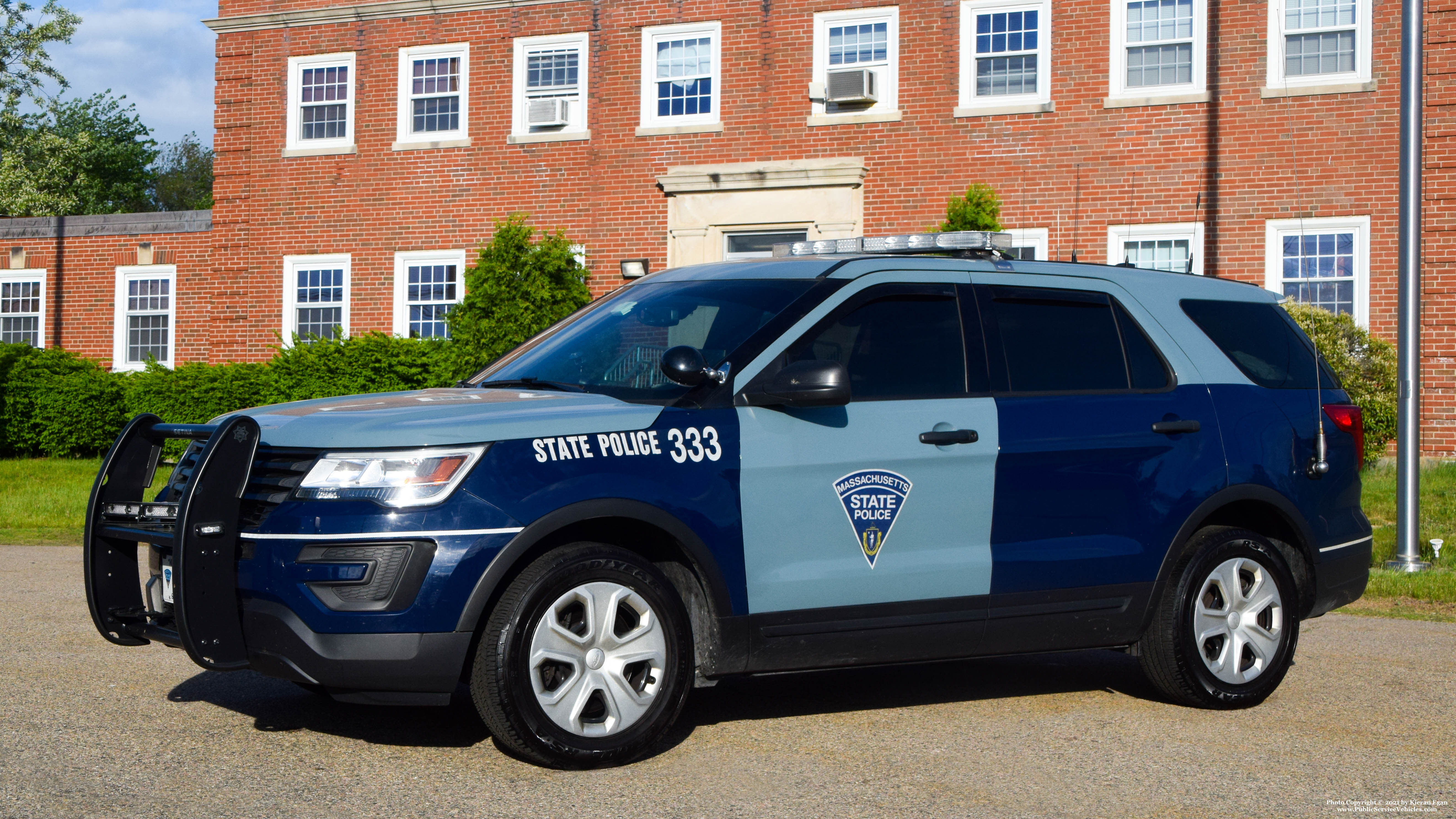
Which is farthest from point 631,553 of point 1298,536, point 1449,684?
point 1449,684

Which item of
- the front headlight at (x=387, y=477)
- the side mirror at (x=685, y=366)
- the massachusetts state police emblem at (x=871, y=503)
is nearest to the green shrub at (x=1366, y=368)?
the massachusetts state police emblem at (x=871, y=503)

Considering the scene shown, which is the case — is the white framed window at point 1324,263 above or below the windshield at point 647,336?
above

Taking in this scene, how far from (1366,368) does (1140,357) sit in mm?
12195

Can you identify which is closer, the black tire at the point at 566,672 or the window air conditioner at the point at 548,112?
the black tire at the point at 566,672

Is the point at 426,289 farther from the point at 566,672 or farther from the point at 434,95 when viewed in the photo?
the point at 566,672

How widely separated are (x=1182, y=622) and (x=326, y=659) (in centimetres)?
362

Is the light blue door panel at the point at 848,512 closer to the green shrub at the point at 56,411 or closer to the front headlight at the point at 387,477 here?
the front headlight at the point at 387,477

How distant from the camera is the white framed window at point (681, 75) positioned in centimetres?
2138

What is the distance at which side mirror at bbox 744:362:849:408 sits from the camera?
532cm

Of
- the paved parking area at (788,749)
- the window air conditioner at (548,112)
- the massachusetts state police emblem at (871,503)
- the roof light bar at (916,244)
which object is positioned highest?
the window air conditioner at (548,112)

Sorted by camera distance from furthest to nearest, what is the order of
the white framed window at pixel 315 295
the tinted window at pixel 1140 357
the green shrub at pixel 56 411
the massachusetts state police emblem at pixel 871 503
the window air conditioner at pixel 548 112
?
the white framed window at pixel 315 295
the green shrub at pixel 56 411
the window air conditioner at pixel 548 112
the tinted window at pixel 1140 357
the massachusetts state police emblem at pixel 871 503

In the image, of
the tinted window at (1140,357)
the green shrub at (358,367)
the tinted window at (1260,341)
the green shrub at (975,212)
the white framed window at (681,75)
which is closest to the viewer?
the tinted window at (1140,357)

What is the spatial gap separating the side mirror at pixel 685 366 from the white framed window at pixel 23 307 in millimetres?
24297

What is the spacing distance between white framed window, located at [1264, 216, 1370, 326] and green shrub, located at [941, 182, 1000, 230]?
3495mm
